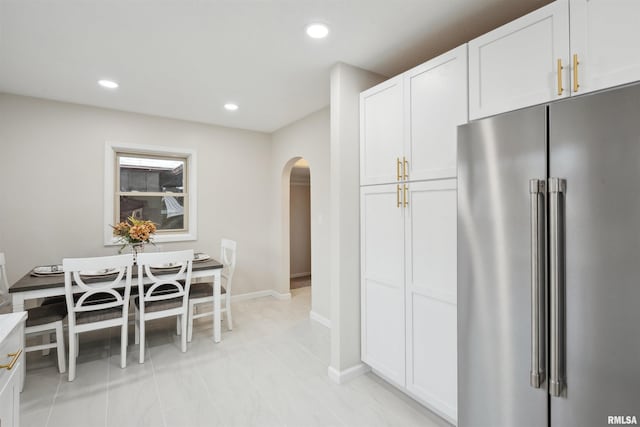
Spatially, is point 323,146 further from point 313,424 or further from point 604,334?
point 604,334

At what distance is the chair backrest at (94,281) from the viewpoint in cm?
240

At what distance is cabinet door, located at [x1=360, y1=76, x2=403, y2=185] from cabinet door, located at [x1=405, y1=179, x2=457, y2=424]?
31 centimetres

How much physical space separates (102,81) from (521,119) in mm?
3478

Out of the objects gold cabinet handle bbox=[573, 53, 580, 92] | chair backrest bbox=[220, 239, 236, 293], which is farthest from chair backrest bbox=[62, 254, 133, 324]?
gold cabinet handle bbox=[573, 53, 580, 92]

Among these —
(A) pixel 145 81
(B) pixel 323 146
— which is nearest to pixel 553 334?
(B) pixel 323 146

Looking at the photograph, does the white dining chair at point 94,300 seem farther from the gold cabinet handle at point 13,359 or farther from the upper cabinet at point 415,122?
the upper cabinet at point 415,122

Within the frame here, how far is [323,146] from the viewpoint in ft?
12.2

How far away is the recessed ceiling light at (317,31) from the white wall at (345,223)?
0.41 m

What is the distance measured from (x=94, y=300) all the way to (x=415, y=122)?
316cm

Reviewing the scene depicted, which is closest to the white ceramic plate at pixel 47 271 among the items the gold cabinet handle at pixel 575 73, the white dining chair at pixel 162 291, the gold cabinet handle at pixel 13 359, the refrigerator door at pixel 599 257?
the white dining chair at pixel 162 291

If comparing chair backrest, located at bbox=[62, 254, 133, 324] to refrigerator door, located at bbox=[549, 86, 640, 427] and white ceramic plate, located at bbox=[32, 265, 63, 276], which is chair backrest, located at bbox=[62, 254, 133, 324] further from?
refrigerator door, located at bbox=[549, 86, 640, 427]

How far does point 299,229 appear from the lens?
6.52m

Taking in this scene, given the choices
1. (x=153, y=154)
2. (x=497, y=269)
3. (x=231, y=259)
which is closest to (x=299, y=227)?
(x=231, y=259)

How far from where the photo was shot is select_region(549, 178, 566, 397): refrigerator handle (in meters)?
1.21
